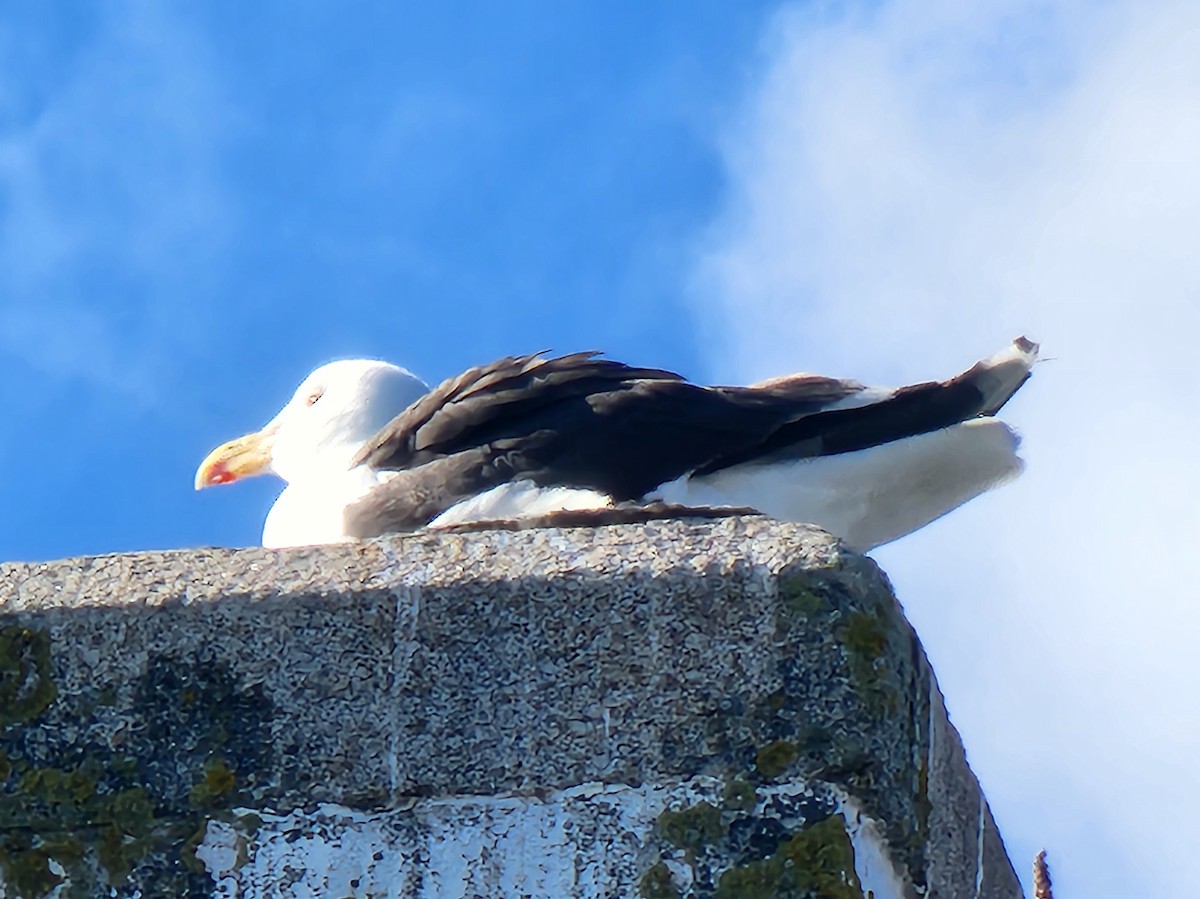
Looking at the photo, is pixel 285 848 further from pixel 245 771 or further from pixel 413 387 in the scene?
pixel 413 387

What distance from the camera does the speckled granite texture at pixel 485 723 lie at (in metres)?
2.00

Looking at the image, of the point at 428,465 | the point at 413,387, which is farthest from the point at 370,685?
the point at 413,387

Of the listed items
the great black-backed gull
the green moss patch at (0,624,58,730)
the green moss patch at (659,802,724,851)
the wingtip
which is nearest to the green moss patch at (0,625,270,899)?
the green moss patch at (0,624,58,730)

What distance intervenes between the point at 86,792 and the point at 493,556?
55cm

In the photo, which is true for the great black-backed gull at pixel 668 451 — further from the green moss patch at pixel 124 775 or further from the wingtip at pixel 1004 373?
the green moss patch at pixel 124 775

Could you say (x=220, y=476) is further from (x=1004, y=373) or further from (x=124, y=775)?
(x=124, y=775)

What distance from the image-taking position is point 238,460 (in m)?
5.84

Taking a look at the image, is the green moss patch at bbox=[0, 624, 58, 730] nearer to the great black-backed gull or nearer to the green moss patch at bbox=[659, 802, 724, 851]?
the green moss patch at bbox=[659, 802, 724, 851]

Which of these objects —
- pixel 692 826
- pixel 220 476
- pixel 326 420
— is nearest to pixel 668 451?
pixel 326 420

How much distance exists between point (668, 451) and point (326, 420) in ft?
5.81

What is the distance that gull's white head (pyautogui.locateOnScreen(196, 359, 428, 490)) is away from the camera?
17.4ft

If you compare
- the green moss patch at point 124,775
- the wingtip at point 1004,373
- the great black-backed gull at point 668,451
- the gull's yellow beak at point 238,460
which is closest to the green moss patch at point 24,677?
the green moss patch at point 124,775

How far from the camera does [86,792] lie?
2078 millimetres

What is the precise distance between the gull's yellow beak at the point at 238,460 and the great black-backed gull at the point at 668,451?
1.22 metres
